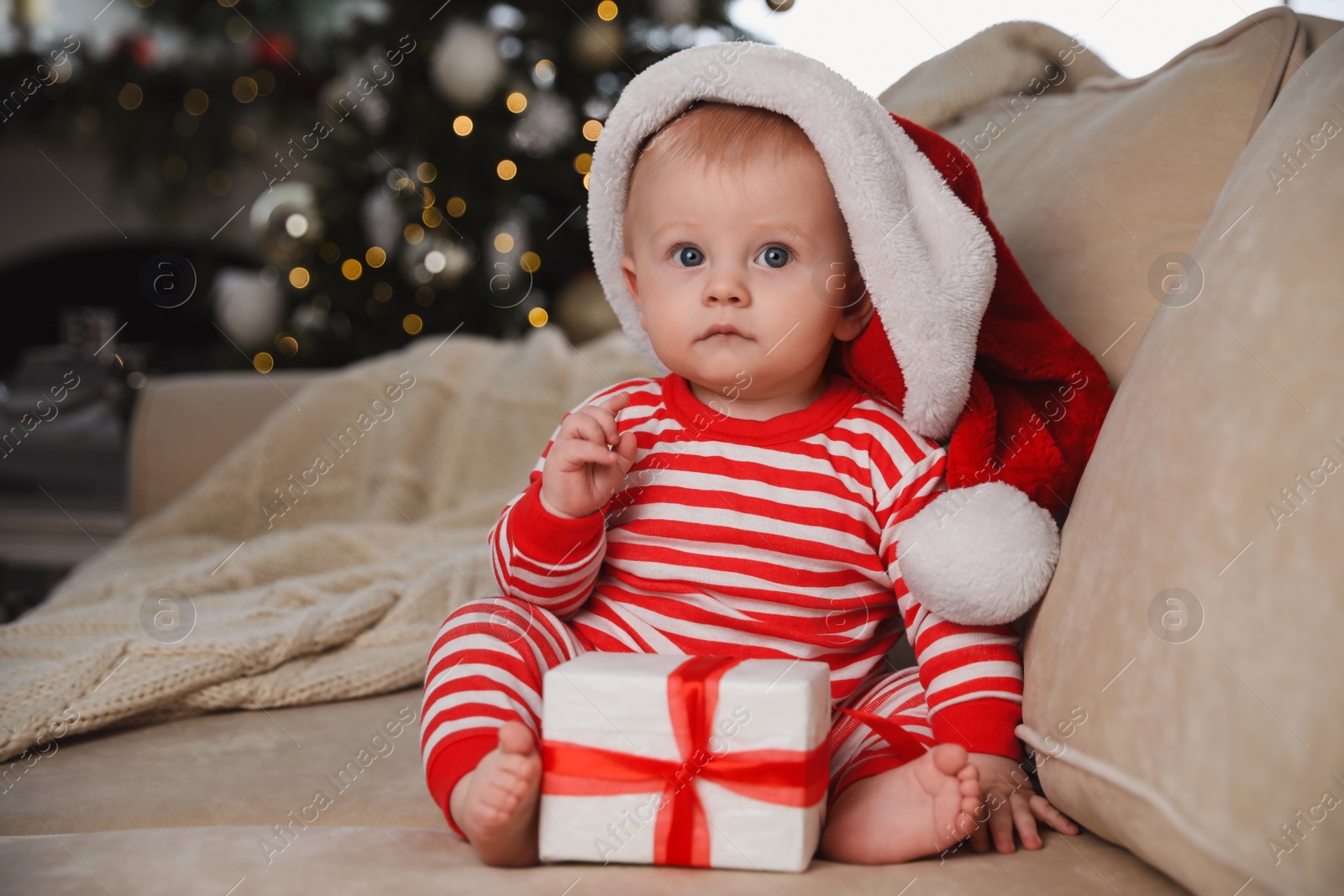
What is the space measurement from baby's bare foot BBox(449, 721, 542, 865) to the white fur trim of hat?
311 mm

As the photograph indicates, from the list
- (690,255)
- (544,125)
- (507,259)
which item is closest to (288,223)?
(507,259)

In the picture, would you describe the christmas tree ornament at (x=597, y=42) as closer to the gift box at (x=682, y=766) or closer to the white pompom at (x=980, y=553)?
the white pompom at (x=980, y=553)

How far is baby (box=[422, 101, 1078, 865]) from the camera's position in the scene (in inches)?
29.5

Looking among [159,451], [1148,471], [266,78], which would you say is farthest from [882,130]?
[266,78]

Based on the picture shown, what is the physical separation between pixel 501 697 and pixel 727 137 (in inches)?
17.8

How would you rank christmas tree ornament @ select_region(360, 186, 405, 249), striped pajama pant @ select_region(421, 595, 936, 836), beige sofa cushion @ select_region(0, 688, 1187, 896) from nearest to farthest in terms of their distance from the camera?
beige sofa cushion @ select_region(0, 688, 1187, 896) < striped pajama pant @ select_region(421, 595, 936, 836) < christmas tree ornament @ select_region(360, 186, 405, 249)

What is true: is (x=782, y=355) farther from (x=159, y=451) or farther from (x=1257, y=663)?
(x=159, y=451)

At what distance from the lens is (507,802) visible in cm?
58

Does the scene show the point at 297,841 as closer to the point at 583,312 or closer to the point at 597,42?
the point at 583,312

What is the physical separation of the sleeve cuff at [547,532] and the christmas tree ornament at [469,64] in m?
1.95

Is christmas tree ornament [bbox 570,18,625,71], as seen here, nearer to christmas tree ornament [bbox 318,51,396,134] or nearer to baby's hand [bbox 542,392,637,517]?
christmas tree ornament [bbox 318,51,396,134]
